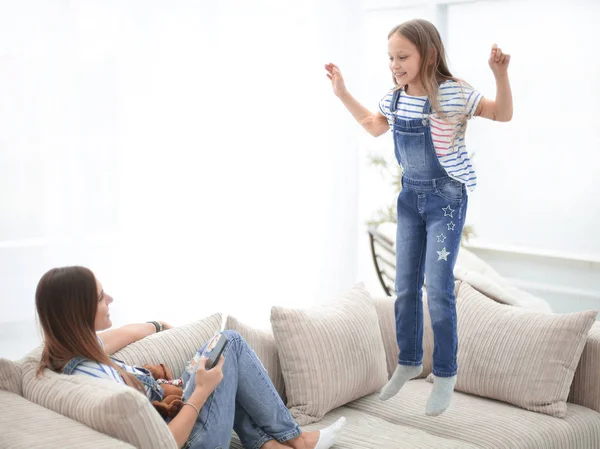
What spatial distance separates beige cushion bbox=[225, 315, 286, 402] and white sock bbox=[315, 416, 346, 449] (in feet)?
1.31

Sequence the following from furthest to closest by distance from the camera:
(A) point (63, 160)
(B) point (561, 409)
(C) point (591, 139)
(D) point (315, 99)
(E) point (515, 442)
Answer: (D) point (315, 99)
(C) point (591, 139)
(A) point (63, 160)
(B) point (561, 409)
(E) point (515, 442)

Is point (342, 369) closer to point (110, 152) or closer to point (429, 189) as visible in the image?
point (429, 189)

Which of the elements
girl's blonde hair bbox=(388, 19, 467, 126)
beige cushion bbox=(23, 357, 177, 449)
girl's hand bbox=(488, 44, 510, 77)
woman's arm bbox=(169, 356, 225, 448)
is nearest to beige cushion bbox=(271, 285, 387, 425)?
woman's arm bbox=(169, 356, 225, 448)

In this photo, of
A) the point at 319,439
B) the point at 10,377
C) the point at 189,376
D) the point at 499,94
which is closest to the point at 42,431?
the point at 10,377

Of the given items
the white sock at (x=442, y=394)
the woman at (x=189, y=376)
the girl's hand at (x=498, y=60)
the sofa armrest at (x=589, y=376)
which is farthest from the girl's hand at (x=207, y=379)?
the sofa armrest at (x=589, y=376)

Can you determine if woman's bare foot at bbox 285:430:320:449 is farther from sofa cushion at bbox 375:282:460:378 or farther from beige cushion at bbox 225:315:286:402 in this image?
sofa cushion at bbox 375:282:460:378

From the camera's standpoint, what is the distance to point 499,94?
2246 millimetres

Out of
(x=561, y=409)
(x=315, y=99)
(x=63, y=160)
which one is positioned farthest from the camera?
(x=315, y=99)

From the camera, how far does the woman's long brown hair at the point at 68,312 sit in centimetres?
236

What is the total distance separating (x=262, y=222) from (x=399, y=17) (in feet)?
5.26

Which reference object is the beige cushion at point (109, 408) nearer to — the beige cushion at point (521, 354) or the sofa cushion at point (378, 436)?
the sofa cushion at point (378, 436)

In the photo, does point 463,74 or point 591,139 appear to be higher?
point 463,74

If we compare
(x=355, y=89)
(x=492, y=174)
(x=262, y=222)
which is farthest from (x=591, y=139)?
(x=262, y=222)

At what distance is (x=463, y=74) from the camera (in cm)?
504
